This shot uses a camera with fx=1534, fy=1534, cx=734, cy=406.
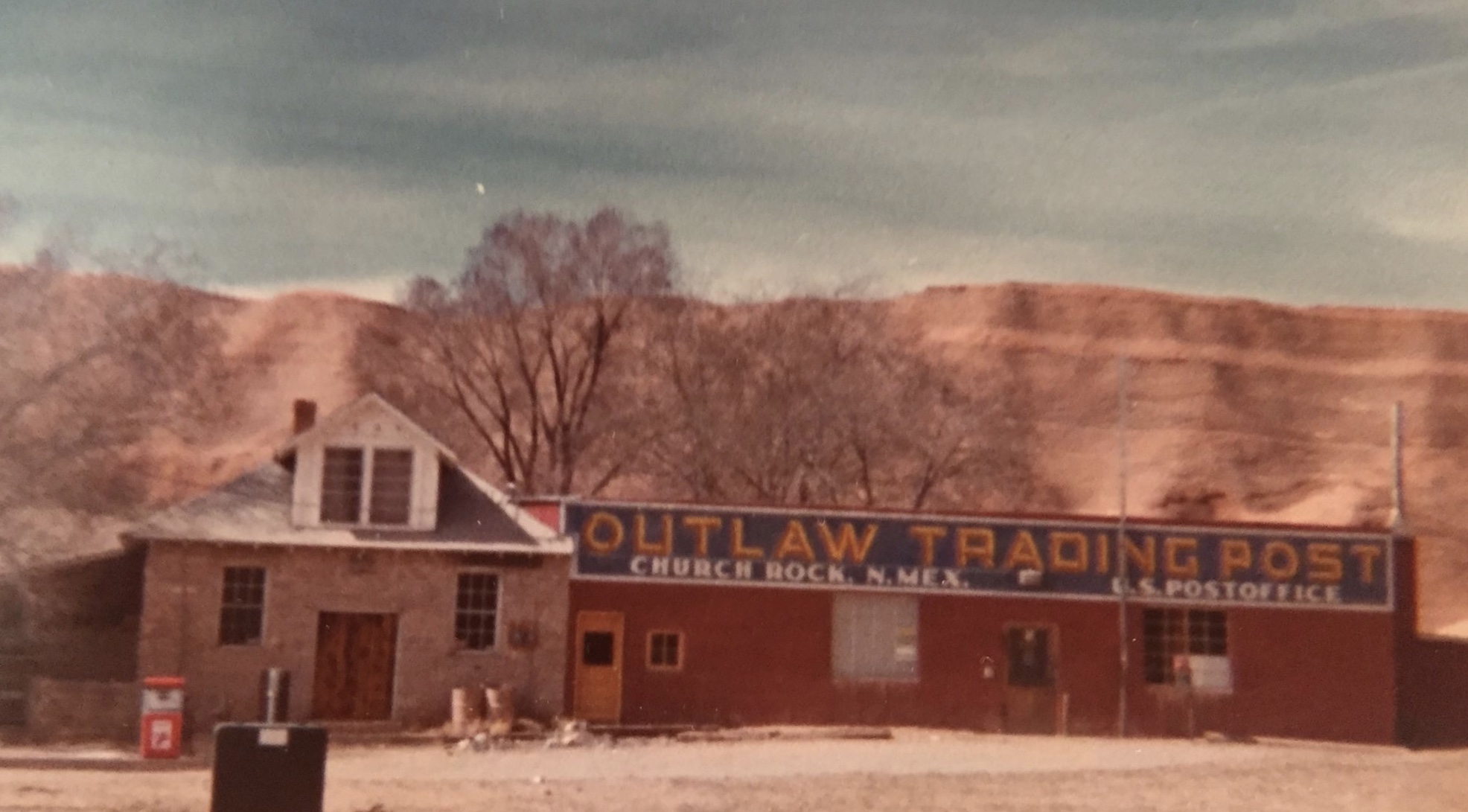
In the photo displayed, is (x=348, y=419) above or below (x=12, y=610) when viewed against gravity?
above

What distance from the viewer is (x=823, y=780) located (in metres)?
20.0

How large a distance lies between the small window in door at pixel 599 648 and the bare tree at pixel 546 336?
478 inches

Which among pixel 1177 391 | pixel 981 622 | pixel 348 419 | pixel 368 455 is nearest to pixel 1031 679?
pixel 981 622

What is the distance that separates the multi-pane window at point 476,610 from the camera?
86.9 feet

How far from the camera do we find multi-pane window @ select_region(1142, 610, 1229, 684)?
28047 mm

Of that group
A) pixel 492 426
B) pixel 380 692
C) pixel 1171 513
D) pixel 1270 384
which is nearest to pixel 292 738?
pixel 380 692

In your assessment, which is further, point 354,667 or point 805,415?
point 805,415

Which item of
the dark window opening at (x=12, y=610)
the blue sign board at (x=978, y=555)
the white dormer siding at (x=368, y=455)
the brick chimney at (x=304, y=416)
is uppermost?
the brick chimney at (x=304, y=416)

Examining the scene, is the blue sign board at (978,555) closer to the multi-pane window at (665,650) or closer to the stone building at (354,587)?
the multi-pane window at (665,650)

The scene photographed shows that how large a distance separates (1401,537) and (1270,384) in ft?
203

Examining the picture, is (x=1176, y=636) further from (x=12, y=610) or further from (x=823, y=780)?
(x=12, y=610)

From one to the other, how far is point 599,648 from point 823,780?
320 inches

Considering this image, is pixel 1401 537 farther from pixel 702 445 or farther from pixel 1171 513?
pixel 1171 513

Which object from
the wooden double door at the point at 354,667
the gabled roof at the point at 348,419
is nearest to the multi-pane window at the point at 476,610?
the wooden double door at the point at 354,667
